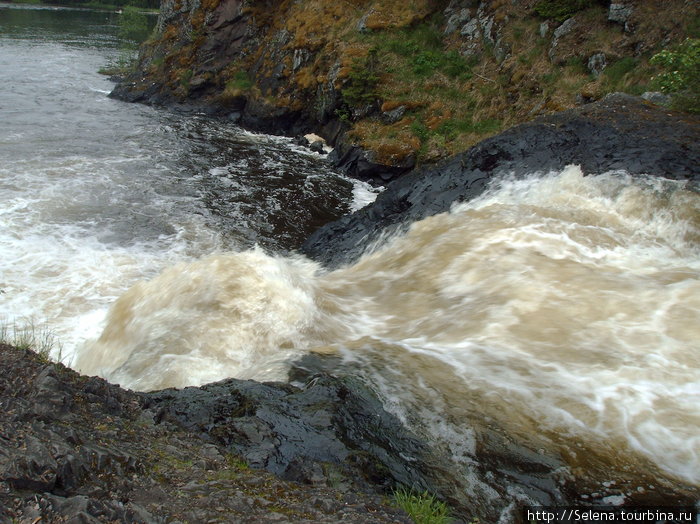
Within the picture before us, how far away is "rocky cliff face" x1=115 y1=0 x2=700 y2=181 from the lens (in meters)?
15.2

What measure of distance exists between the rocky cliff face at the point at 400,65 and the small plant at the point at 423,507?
13693 mm

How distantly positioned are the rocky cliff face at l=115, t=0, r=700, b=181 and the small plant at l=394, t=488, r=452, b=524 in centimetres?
1369

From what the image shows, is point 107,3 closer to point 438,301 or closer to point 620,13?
point 620,13

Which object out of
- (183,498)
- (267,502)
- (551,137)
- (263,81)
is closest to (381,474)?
(267,502)

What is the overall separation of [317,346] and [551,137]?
712cm

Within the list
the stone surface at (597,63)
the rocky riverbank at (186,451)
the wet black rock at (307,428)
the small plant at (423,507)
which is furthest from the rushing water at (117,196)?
the stone surface at (597,63)

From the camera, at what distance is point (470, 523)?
11.3 ft

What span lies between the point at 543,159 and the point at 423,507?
8.38m

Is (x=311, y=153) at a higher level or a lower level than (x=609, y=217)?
lower

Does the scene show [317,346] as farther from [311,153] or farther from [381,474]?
[311,153]

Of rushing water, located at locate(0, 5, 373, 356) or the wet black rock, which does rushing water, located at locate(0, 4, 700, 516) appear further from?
the wet black rock

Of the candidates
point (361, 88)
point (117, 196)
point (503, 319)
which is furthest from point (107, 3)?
point (503, 319)

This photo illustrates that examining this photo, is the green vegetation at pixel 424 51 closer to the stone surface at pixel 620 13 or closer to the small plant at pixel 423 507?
the stone surface at pixel 620 13

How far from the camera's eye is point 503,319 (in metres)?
6.00
